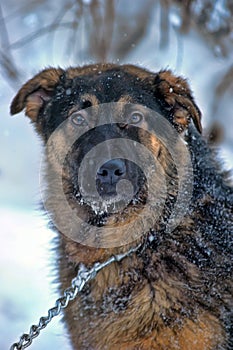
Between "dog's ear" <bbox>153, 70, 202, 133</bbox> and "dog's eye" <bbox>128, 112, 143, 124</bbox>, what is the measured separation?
Answer: 0.27 metres

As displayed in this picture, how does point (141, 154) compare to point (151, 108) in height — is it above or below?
below

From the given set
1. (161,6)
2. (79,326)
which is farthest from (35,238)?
(79,326)

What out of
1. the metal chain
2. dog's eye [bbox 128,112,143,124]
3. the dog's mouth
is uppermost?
dog's eye [bbox 128,112,143,124]

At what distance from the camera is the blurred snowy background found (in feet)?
26.2

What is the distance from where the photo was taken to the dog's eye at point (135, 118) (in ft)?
14.5

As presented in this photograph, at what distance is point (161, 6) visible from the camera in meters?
8.53

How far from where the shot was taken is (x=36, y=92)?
15.7ft

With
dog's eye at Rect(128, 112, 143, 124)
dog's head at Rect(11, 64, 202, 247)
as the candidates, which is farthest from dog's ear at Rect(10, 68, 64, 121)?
dog's eye at Rect(128, 112, 143, 124)

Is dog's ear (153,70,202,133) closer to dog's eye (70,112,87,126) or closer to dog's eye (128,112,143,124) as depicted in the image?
dog's eye (128,112,143,124)

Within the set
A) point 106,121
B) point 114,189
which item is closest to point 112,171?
point 114,189

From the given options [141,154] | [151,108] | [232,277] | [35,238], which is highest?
[35,238]

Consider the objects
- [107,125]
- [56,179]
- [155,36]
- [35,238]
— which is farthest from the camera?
[155,36]

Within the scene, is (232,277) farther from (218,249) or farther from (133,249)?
(133,249)

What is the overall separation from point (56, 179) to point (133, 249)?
758mm
